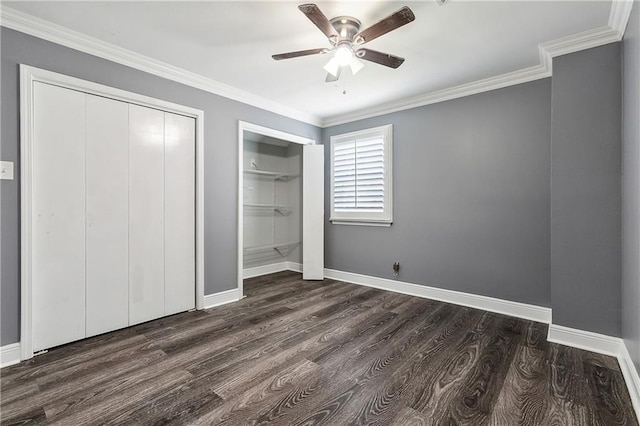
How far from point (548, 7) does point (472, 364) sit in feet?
8.63

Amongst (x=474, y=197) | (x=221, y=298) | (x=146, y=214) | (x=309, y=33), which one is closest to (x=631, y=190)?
(x=474, y=197)

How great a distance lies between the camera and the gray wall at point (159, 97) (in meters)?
2.15

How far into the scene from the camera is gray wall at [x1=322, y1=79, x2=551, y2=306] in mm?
2996

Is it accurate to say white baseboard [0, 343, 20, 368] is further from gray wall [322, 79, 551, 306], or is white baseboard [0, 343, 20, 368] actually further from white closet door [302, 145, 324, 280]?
gray wall [322, 79, 551, 306]

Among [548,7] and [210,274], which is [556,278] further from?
[210,274]

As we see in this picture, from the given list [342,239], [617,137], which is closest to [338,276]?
[342,239]

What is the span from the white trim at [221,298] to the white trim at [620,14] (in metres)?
4.24

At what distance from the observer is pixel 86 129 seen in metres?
2.51

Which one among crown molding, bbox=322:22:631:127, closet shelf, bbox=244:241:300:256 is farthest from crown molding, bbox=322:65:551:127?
closet shelf, bbox=244:241:300:256

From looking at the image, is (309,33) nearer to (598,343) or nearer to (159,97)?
(159,97)

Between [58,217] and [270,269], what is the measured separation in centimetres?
327

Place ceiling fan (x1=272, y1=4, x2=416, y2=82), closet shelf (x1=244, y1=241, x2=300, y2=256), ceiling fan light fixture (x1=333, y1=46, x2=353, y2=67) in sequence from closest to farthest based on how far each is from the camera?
ceiling fan (x1=272, y1=4, x2=416, y2=82), ceiling fan light fixture (x1=333, y1=46, x2=353, y2=67), closet shelf (x1=244, y1=241, x2=300, y2=256)

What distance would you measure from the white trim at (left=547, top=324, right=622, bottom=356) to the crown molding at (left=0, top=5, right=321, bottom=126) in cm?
396

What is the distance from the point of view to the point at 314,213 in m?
4.68
